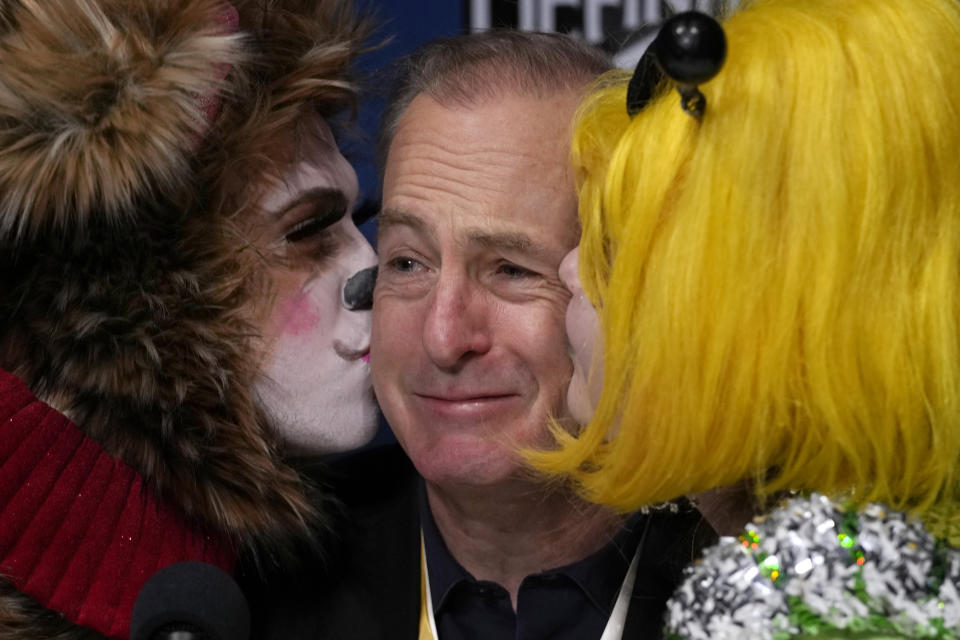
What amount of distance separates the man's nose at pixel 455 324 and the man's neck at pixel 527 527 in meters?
0.18

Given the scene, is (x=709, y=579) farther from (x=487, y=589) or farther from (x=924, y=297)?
(x=487, y=589)

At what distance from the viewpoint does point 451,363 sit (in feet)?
4.58

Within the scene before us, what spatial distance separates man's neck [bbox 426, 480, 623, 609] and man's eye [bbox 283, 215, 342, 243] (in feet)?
1.20

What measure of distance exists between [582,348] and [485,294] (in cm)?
24

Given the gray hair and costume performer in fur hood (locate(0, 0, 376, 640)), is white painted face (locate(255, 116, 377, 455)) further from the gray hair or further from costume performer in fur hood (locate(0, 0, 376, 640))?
the gray hair

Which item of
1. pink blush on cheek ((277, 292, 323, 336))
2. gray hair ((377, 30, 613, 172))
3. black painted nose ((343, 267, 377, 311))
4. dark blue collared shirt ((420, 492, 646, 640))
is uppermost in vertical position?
gray hair ((377, 30, 613, 172))

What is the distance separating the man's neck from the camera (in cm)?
149

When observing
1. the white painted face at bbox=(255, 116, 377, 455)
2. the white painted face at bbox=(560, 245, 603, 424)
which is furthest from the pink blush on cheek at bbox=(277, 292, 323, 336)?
the white painted face at bbox=(560, 245, 603, 424)

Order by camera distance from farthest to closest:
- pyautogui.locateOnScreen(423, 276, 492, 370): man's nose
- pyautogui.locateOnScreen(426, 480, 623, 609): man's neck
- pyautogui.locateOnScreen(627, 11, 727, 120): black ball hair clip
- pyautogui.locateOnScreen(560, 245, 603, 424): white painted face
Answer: pyautogui.locateOnScreen(426, 480, 623, 609): man's neck < pyautogui.locateOnScreen(423, 276, 492, 370): man's nose < pyautogui.locateOnScreen(560, 245, 603, 424): white painted face < pyautogui.locateOnScreen(627, 11, 727, 120): black ball hair clip

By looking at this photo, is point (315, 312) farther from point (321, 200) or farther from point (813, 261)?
point (813, 261)

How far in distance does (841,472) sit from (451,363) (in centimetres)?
51

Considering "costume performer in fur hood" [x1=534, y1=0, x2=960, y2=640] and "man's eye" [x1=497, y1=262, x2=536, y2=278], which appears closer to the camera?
"costume performer in fur hood" [x1=534, y1=0, x2=960, y2=640]

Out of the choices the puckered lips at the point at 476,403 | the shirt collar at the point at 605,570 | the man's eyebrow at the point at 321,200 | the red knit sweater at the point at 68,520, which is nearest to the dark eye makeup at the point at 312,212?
the man's eyebrow at the point at 321,200

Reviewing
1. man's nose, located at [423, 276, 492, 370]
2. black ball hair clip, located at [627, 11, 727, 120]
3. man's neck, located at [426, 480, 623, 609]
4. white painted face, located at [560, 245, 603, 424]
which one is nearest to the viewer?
black ball hair clip, located at [627, 11, 727, 120]
